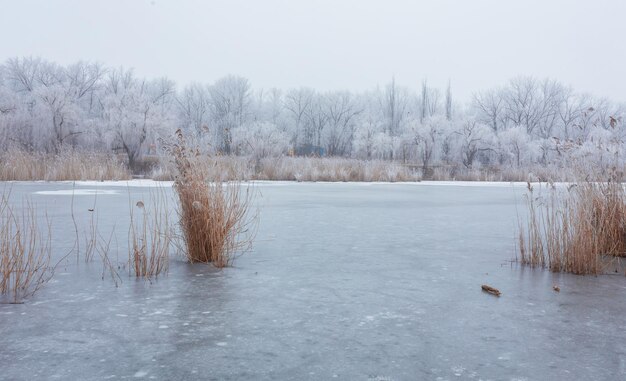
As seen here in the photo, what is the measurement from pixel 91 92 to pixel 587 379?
5902 centimetres

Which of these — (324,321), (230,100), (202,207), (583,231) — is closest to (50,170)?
(202,207)

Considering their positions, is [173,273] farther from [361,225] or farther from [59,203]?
[59,203]

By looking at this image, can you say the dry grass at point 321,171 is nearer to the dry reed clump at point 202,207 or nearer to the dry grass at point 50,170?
the dry grass at point 50,170

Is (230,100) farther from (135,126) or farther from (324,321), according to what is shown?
(324,321)

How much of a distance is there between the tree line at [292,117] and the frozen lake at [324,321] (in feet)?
63.9

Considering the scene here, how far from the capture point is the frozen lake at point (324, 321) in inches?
97.1

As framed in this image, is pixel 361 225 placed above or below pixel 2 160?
below

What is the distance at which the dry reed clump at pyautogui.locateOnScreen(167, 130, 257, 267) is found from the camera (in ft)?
15.9

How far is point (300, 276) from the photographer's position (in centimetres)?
446


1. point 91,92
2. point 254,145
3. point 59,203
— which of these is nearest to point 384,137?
point 254,145

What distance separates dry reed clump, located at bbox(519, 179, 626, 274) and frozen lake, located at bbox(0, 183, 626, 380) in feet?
0.80

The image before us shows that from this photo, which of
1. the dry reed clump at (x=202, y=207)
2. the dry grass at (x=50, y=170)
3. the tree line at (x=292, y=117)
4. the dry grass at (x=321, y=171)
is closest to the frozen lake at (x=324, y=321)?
the dry reed clump at (x=202, y=207)

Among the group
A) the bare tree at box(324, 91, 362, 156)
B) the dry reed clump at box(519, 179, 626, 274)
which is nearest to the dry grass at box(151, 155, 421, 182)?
the dry reed clump at box(519, 179, 626, 274)

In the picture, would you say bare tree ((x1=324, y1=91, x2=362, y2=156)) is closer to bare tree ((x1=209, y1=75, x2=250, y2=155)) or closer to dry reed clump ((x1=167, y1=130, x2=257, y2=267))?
bare tree ((x1=209, y1=75, x2=250, y2=155))
